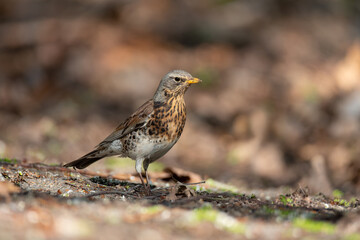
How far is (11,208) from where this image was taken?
158 inches

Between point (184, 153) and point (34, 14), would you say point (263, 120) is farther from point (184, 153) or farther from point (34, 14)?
point (34, 14)

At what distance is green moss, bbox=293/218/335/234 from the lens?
414 cm

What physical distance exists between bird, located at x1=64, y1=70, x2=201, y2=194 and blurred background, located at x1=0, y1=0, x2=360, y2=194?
1447 mm

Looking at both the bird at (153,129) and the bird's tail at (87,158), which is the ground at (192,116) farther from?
the bird at (153,129)

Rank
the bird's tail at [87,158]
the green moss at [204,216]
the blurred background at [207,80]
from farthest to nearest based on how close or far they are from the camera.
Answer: the blurred background at [207,80]
the bird's tail at [87,158]
the green moss at [204,216]

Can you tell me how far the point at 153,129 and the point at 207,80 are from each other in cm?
799

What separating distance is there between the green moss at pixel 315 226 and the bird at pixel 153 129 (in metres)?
2.58

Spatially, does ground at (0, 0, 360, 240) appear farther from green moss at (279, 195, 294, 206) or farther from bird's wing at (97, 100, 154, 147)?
bird's wing at (97, 100, 154, 147)

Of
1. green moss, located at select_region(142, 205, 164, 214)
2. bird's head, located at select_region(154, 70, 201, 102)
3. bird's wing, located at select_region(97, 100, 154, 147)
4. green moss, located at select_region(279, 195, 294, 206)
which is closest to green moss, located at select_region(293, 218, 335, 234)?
green moss, located at select_region(142, 205, 164, 214)

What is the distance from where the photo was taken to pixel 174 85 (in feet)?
23.4

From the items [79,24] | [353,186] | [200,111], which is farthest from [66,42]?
[353,186]

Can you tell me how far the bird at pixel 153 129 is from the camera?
266 inches

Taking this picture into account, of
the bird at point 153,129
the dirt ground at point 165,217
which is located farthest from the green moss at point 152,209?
the bird at point 153,129

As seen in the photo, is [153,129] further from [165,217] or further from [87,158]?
[165,217]
